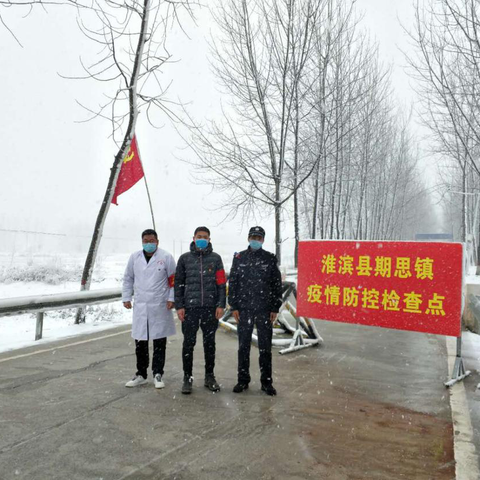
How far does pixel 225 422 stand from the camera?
4215 mm

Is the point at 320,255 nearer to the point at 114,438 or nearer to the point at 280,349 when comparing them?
the point at 280,349

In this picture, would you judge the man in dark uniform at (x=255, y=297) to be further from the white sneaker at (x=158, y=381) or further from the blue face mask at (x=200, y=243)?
the white sneaker at (x=158, y=381)

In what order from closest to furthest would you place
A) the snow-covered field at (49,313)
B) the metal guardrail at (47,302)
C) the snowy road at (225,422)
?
the snowy road at (225,422) < the metal guardrail at (47,302) < the snow-covered field at (49,313)

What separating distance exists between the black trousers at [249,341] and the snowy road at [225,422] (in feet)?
0.81

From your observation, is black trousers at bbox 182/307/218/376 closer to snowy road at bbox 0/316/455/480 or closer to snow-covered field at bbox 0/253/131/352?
snowy road at bbox 0/316/455/480

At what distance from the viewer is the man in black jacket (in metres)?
5.26

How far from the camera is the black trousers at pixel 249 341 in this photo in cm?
524

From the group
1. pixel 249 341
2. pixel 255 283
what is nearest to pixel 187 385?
pixel 249 341

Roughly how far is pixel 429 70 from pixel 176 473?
11.5 m

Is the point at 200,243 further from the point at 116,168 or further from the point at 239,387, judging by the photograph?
the point at 116,168

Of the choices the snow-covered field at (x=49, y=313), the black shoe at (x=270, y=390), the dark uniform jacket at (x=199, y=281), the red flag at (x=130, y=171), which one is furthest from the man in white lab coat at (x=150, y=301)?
the red flag at (x=130, y=171)

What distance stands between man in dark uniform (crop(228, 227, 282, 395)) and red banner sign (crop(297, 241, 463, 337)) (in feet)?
6.29

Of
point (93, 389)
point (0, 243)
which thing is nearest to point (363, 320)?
point (93, 389)

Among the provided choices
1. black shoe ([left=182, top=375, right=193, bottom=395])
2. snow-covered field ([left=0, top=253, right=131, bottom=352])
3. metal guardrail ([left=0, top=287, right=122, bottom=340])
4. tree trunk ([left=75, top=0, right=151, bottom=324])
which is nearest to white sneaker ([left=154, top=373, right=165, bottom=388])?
black shoe ([left=182, top=375, right=193, bottom=395])
